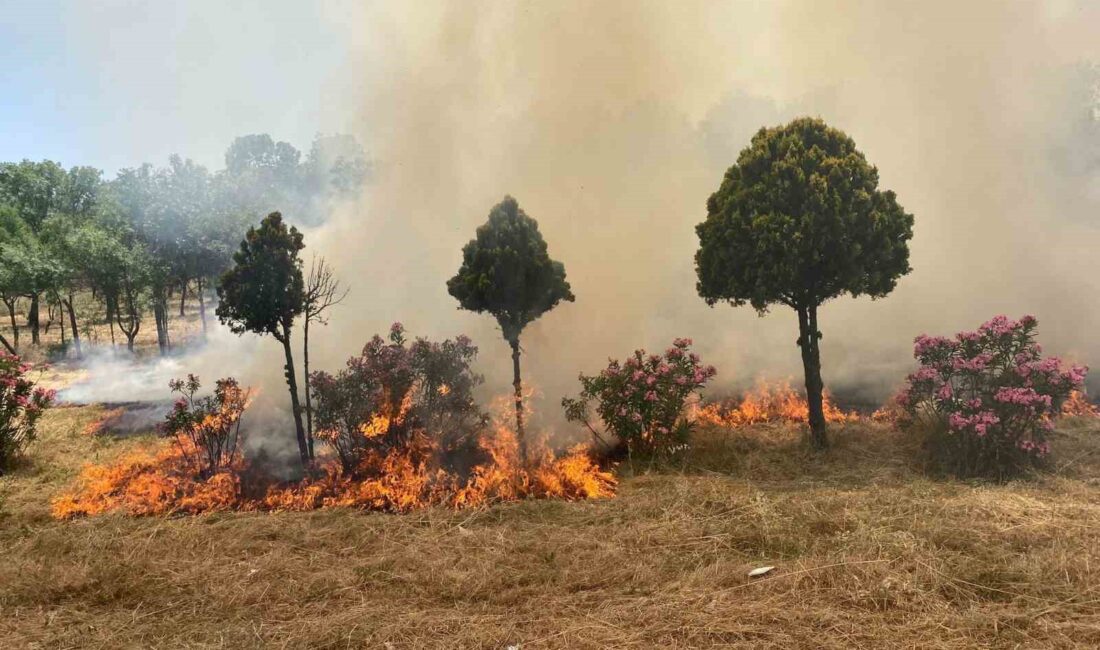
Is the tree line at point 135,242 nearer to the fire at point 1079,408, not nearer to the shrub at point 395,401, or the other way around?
the shrub at point 395,401

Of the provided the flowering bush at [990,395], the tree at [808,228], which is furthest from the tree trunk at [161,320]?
the flowering bush at [990,395]

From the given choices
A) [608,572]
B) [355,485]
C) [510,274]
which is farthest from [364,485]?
[608,572]

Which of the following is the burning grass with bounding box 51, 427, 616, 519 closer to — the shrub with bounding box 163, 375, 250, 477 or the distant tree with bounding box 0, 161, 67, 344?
the shrub with bounding box 163, 375, 250, 477

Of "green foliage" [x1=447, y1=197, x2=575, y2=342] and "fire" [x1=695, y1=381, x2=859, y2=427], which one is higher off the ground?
"green foliage" [x1=447, y1=197, x2=575, y2=342]

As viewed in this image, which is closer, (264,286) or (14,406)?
(264,286)

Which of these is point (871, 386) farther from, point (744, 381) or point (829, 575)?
point (829, 575)

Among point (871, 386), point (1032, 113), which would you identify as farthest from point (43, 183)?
point (1032, 113)

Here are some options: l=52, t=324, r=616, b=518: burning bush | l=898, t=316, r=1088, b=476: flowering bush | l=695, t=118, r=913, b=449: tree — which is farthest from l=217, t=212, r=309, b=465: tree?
l=898, t=316, r=1088, b=476: flowering bush

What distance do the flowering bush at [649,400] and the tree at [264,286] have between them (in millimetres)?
6164

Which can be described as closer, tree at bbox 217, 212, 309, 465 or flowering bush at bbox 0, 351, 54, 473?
tree at bbox 217, 212, 309, 465

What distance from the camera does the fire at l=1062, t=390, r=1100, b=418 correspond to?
13109mm

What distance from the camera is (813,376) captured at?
12711mm

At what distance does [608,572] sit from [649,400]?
526 cm

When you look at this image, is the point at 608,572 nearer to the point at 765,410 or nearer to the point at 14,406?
the point at 765,410
